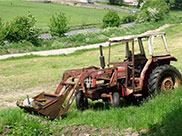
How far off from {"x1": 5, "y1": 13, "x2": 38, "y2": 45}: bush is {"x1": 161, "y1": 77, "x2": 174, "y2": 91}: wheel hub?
2681 centimetres

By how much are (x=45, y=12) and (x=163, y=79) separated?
68882 mm

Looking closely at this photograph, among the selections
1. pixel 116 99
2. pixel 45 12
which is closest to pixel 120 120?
pixel 116 99

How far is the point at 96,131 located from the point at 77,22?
63215 mm

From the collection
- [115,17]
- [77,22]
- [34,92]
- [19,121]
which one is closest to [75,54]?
[34,92]

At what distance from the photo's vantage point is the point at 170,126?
6434 millimetres

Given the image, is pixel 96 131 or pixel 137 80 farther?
pixel 137 80

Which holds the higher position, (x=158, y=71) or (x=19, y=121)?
(x=158, y=71)

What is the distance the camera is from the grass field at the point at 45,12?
68.1m

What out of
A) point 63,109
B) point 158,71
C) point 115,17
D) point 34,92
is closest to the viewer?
point 63,109

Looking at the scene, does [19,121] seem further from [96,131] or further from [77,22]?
[77,22]

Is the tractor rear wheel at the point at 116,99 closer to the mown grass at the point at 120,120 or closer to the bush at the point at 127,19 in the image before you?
the mown grass at the point at 120,120

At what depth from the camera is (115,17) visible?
2067 inches

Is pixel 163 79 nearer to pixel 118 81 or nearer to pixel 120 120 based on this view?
pixel 118 81

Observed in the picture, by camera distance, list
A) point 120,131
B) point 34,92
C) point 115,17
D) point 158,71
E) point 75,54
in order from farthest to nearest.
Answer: point 115,17 → point 75,54 → point 34,92 → point 158,71 → point 120,131
